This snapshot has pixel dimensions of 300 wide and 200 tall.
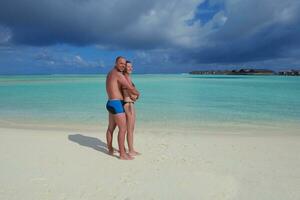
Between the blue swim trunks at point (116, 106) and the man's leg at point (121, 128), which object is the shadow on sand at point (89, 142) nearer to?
the man's leg at point (121, 128)

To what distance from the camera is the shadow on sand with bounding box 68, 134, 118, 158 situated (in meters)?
6.76

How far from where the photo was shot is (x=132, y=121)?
5816 millimetres

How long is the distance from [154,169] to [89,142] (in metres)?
2.84

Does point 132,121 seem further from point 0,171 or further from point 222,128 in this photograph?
point 222,128

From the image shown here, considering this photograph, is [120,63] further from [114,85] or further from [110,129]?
[110,129]

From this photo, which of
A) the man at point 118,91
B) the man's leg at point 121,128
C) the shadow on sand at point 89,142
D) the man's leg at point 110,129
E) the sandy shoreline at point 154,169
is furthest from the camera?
the shadow on sand at point 89,142

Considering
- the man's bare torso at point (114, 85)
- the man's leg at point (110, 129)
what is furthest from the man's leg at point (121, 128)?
the man's bare torso at point (114, 85)

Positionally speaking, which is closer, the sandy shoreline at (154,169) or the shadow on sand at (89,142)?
the sandy shoreline at (154,169)

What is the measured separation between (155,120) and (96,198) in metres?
7.73

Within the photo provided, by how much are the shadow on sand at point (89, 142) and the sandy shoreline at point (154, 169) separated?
24 millimetres

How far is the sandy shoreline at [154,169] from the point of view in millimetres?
4091

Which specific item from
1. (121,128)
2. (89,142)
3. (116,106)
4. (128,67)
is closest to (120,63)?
(128,67)

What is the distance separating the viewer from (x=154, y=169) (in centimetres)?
507

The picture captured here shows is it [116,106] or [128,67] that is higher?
[128,67]
